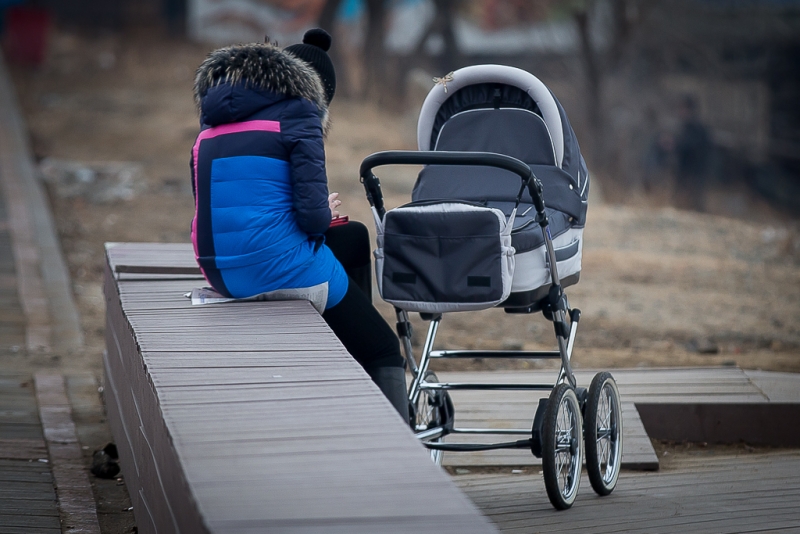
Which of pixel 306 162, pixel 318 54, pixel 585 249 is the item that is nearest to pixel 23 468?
pixel 306 162

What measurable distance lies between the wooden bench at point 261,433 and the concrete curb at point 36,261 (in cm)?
288

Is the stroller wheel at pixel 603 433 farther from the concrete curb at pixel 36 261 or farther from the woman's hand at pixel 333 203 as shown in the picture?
the concrete curb at pixel 36 261

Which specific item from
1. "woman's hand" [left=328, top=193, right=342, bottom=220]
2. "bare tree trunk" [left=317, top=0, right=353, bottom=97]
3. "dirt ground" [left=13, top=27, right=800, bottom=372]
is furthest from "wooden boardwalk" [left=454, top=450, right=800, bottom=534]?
"bare tree trunk" [left=317, top=0, right=353, bottom=97]

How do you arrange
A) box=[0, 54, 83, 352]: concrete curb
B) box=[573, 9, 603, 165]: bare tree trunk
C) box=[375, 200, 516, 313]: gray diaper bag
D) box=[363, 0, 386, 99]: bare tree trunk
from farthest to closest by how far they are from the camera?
box=[363, 0, 386, 99]: bare tree trunk < box=[573, 9, 603, 165]: bare tree trunk < box=[0, 54, 83, 352]: concrete curb < box=[375, 200, 516, 313]: gray diaper bag

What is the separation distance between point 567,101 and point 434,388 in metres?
17.9

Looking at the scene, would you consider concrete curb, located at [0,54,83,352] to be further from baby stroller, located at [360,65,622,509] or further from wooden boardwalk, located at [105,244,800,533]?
baby stroller, located at [360,65,622,509]

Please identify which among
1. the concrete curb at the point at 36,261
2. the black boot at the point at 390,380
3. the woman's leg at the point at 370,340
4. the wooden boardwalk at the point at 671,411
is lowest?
the concrete curb at the point at 36,261

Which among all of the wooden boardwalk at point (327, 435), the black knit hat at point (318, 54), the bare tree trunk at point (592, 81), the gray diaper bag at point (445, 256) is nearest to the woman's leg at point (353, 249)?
the gray diaper bag at point (445, 256)

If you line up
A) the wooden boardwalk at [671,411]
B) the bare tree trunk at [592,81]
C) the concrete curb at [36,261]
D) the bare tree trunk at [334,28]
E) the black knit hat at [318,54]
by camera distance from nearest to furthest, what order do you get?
the black knit hat at [318,54]
the wooden boardwalk at [671,411]
the concrete curb at [36,261]
the bare tree trunk at [592,81]
the bare tree trunk at [334,28]

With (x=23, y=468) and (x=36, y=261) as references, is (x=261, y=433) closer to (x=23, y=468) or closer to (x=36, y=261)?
(x=23, y=468)

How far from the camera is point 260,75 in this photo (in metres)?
3.78

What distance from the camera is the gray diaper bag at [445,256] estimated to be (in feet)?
A: 12.8

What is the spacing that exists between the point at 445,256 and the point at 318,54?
3.31ft

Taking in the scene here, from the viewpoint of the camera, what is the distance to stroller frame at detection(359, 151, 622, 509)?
3.92 meters
